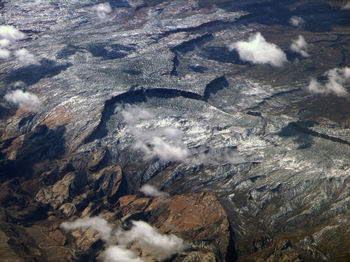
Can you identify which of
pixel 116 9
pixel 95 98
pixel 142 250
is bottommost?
pixel 142 250

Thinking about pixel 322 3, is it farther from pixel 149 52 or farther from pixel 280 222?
pixel 280 222

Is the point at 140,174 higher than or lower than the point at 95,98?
lower

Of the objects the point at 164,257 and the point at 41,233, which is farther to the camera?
the point at 41,233

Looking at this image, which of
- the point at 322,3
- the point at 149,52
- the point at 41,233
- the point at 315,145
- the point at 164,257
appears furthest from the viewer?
the point at 322,3

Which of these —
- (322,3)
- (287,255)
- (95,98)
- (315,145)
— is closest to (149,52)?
(95,98)

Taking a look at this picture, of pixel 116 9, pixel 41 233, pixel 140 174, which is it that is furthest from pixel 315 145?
pixel 116 9

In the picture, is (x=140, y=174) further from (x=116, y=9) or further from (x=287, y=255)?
→ (x=116, y=9)

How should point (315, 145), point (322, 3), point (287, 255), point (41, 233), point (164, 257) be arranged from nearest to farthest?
point (287, 255) < point (164, 257) < point (41, 233) < point (315, 145) < point (322, 3)
